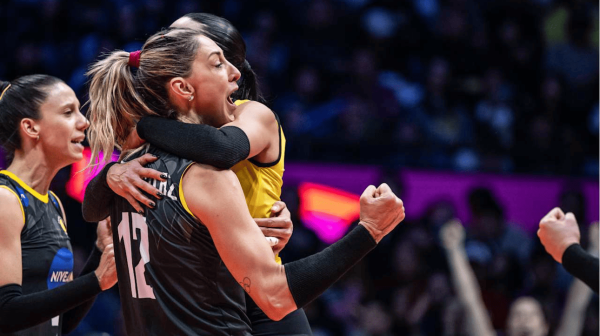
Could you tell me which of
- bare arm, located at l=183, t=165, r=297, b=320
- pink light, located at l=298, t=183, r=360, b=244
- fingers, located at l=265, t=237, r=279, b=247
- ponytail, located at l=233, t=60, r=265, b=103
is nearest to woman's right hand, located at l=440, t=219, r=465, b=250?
pink light, located at l=298, t=183, r=360, b=244

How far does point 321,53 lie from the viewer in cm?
842

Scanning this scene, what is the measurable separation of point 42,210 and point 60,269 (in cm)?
25

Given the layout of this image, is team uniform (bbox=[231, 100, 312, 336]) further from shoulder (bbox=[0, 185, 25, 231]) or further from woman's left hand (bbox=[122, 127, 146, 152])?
shoulder (bbox=[0, 185, 25, 231])

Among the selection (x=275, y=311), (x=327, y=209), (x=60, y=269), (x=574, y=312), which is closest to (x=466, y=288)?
(x=574, y=312)

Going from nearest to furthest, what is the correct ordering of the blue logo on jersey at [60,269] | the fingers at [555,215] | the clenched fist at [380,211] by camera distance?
the clenched fist at [380,211] → the fingers at [555,215] → the blue logo on jersey at [60,269]

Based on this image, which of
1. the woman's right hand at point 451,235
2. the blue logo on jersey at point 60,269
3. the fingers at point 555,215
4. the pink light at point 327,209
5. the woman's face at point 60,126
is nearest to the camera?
the fingers at point 555,215

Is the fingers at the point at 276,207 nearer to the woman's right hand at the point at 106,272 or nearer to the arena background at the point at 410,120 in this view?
the woman's right hand at the point at 106,272

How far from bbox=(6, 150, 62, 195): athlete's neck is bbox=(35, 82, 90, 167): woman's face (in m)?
0.03

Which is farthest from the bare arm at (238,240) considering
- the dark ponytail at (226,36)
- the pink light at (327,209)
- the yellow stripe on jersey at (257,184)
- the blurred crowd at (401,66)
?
the blurred crowd at (401,66)

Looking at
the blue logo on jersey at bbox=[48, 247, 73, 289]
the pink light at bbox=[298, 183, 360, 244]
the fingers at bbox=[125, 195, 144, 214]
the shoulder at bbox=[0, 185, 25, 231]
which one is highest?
the fingers at bbox=[125, 195, 144, 214]

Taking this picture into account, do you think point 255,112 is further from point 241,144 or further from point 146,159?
point 146,159

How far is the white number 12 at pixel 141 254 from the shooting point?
2266 mm

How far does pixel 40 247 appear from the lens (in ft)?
9.82

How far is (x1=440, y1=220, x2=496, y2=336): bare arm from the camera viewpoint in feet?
18.1
